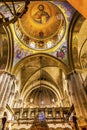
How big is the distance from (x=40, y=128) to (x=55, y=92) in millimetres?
8957

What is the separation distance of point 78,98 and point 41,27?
784cm

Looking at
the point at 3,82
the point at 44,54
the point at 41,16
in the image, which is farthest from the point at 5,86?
the point at 41,16

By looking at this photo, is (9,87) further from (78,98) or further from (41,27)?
(41,27)

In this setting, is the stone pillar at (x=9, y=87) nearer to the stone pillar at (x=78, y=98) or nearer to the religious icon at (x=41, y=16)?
the stone pillar at (x=78, y=98)

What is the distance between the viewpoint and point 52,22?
1479 cm

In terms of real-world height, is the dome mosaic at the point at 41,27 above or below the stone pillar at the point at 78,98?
above

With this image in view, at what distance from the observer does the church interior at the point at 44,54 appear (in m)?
11.1

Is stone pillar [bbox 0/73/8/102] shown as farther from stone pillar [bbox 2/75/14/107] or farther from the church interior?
stone pillar [bbox 2/75/14/107]

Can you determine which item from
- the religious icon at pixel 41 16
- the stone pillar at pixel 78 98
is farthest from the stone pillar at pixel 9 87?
the religious icon at pixel 41 16

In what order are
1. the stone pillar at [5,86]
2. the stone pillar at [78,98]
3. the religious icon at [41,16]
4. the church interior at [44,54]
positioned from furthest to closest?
the religious icon at [41,16] < the church interior at [44,54] < the stone pillar at [5,86] < the stone pillar at [78,98]

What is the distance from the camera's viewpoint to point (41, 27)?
15.3m

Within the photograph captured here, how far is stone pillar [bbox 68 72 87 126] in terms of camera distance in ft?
30.7

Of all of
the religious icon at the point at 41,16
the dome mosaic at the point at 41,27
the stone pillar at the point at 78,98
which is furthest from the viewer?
the religious icon at the point at 41,16

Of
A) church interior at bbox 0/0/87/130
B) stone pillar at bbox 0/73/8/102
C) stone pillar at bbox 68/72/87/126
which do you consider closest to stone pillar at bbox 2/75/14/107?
church interior at bbox 0/0/87/130
